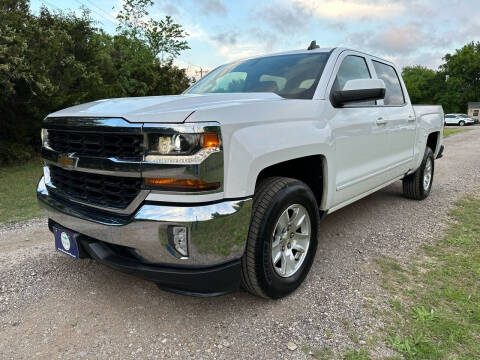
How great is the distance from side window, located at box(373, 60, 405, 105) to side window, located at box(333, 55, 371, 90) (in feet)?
1.16

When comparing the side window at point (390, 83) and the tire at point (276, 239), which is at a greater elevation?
the side window at point (390, 83)

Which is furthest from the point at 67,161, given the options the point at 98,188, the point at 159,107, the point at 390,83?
the point at 390,83

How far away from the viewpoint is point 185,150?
1.96 meters

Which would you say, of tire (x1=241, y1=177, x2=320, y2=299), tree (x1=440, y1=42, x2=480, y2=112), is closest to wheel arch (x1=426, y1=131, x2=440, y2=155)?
tire (x1=241, y1=177, x2=320, y2=299)

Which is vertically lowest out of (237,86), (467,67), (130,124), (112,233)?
(112,233)

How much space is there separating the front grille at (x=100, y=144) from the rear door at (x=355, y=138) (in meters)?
1.64

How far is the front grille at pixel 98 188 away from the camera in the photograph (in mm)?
2104

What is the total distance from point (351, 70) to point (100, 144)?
2.48 meters

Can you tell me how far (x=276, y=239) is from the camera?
2.55m

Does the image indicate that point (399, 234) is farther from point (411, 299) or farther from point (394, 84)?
point (394, 84)

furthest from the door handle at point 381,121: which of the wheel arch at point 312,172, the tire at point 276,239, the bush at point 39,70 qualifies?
the bush at point 39,70

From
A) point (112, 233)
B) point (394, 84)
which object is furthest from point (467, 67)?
point (112, 233)

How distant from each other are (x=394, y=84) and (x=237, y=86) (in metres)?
2.29

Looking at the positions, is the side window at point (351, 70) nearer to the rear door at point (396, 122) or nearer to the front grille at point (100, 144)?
the rear door at point (396, 122)
